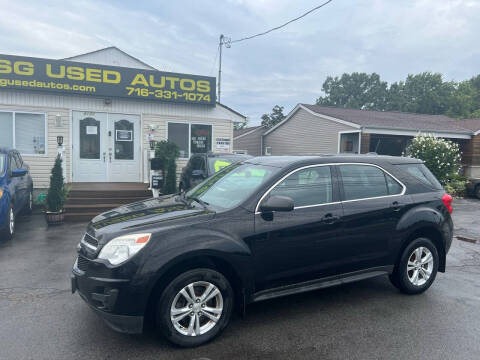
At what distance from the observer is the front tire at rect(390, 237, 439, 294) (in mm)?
4348

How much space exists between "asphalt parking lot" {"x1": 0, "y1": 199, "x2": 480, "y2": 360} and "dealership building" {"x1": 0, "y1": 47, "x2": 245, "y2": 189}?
684 cm

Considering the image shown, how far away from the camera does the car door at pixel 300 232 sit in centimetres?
350

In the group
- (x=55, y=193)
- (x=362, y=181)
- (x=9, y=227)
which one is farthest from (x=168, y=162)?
(x=362, y=181)

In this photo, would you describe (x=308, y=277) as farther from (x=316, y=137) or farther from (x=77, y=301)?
(x=316, y=137)

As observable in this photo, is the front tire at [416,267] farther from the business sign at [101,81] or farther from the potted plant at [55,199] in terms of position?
the business sign at [101,81]

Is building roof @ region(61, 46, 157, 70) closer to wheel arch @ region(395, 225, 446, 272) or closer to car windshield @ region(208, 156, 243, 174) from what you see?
car windshield @ region(208, 156, 243, 174)

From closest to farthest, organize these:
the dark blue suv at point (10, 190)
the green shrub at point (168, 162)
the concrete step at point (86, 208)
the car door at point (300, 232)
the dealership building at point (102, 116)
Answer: the car door at point (300, 232) → the dark blue suv at point (10, 190) → the concrete step at point (86, 208) → the green shrub at point (168, 162) → the dealership building at point (102, 116)

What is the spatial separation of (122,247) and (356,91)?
7083cm

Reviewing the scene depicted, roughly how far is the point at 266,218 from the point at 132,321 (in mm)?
1501

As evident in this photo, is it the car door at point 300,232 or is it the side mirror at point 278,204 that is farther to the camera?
the car door at point 300,232

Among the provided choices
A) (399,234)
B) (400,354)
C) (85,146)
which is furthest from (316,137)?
(400,354)

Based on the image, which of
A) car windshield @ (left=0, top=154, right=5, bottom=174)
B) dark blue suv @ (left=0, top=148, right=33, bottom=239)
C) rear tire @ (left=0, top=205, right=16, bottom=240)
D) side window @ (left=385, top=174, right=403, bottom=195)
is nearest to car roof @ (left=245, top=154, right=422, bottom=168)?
side window @ (left=385, top=174, right=403, bottom=195)

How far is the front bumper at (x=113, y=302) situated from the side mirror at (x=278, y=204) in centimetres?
142

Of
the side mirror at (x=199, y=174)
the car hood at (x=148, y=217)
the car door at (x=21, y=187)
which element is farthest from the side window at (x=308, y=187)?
the car door at (x=21, y=187)
